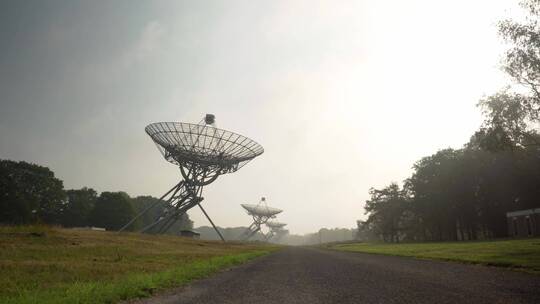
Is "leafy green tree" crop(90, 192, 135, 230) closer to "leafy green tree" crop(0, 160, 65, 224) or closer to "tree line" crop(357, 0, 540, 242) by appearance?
"leafy green tree" crop(0, 160, 65, 224)

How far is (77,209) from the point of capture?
107 metres

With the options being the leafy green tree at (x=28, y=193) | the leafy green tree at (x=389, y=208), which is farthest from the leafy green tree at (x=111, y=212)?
the leafy green tree at (x=389, y=208)

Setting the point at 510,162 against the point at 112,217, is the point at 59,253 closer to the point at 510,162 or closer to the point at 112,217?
the point at 510,162

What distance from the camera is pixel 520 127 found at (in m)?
30.7

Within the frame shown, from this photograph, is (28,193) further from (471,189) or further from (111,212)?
(471,189)

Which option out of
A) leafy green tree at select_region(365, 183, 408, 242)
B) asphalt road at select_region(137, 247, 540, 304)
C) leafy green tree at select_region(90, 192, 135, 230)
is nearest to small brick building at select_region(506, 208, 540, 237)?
leafy green tree at select_region(365, 183, 408, 242)

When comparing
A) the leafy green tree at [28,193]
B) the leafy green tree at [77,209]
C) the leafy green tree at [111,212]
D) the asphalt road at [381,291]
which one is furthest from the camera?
the leafy green tree at [77,209]

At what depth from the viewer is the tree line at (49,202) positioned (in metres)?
84.5

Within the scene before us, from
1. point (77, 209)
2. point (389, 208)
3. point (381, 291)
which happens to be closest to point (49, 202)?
point (77, 209)

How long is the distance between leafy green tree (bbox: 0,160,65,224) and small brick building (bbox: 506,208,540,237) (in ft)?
306

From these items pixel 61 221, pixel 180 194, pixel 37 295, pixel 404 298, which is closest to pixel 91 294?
pixel 37 295

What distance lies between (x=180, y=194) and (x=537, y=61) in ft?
175

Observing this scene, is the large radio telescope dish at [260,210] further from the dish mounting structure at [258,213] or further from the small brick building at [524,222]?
the small brick building at [524,222]

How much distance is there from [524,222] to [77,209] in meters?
112
